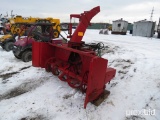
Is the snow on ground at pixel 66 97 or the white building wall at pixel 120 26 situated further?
the white building wall at pixel 120 26

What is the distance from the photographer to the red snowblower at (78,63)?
311cm

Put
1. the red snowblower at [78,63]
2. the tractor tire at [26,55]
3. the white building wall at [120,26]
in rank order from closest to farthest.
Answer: the red snowblower at [78,63]
the tractor tire at [26,55]
the white building wall at [120,26]

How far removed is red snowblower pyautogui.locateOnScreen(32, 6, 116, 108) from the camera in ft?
10.2

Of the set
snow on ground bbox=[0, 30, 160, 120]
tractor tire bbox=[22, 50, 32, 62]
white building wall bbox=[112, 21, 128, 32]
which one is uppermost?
white building wall bbox=[112, 21, 128, 32]

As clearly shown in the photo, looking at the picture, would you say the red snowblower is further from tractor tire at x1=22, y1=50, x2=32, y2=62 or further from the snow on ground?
tractor tire at x1=22, y1=50, x2=32, y2=62

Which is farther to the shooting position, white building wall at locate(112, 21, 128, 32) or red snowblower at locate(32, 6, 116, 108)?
white building wall at locate(112, 21, 128, 32)

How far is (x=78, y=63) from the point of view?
4.19m

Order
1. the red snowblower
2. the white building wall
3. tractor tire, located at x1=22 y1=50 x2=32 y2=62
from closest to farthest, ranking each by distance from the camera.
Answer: the red snowblower
tractor tire, located at x1=22 y1=50 x2=32 y2=62
the white building wall

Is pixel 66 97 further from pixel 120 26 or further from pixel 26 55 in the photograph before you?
pixel 120 26

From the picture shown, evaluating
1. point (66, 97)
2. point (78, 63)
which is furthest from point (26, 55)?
point (66, 97)

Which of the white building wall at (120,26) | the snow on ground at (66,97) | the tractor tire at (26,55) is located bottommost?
the snow on ground at (66,97)

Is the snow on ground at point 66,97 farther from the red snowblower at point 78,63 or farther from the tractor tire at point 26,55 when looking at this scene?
the tractor tire at point 26,55

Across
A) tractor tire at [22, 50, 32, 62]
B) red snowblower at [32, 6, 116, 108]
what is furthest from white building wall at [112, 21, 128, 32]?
red snowblower at [32, 6, 116, 108]

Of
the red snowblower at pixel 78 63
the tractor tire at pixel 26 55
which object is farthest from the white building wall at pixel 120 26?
the red snowblower at pixel 78 63
